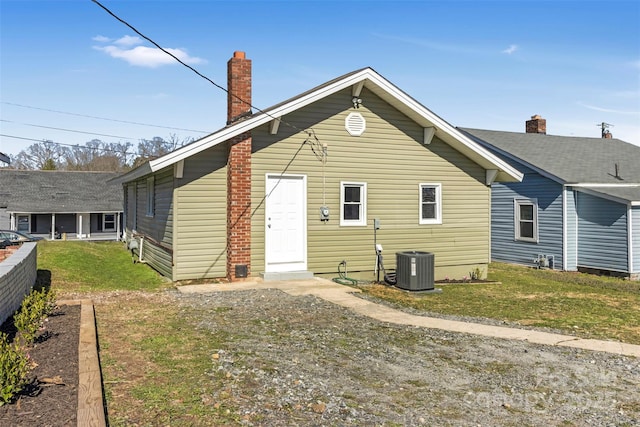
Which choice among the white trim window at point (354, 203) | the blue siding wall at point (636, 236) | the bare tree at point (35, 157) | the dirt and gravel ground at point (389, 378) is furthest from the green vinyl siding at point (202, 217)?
the bare tree at point (35, 157)

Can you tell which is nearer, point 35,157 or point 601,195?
point 601,195

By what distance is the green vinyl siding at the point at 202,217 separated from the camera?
1074 cm

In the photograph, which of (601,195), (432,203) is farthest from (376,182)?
(601,195)

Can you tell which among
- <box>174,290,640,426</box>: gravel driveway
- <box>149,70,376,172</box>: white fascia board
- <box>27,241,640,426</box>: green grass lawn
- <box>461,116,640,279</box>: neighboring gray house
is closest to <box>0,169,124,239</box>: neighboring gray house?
<box>27,241,640,426</box>: green grass lawn

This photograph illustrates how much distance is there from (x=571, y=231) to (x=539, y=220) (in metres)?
1.17

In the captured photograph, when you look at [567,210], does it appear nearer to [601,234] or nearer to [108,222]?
[601,234]

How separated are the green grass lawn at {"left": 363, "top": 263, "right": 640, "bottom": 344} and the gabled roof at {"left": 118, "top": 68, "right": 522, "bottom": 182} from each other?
11.5 ft

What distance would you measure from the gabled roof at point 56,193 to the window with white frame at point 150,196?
22678mm

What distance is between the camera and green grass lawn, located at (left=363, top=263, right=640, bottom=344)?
8.33 meters

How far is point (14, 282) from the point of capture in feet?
23.9

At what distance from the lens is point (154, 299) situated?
9125 millimetres

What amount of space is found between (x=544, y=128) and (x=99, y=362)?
25.2 meters

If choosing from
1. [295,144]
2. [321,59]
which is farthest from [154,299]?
[321,59]

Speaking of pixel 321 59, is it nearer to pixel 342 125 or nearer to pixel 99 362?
pixel 342 125
